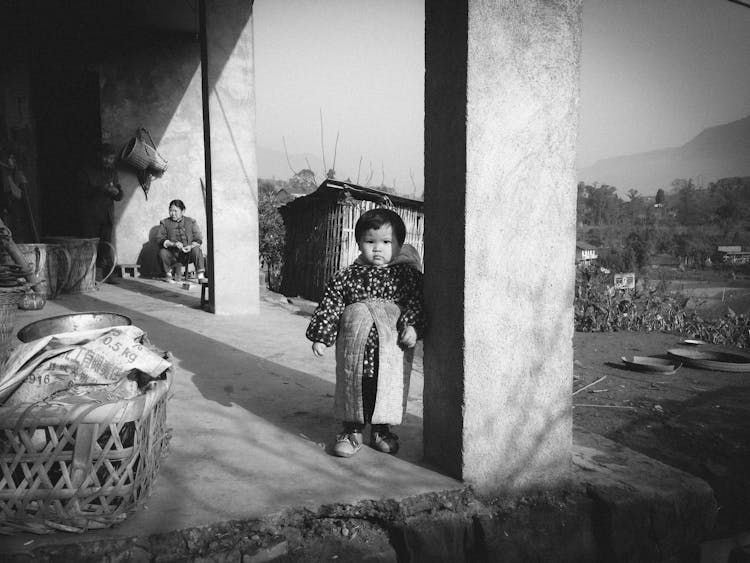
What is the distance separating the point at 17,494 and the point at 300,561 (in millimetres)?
916

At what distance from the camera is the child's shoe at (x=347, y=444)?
2.26 meters

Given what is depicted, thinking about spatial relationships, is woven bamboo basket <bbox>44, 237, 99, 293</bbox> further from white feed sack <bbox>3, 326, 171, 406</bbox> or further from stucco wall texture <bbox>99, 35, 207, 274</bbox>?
white feed sack <bbox>3, 326, 171, 406</bbox>

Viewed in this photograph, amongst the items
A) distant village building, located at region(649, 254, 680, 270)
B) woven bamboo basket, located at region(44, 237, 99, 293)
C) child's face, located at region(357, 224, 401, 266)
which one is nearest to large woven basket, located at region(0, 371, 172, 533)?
child's face, located at region(357, 224, 401, 266)

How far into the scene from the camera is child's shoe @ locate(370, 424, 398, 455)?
233 cm

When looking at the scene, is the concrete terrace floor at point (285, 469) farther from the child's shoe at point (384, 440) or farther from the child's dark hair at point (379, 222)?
the child's dark hair at point (379, 222)

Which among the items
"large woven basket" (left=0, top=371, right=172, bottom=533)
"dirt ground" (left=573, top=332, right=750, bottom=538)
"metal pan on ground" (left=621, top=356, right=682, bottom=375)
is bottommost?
"dirt ground" (left=573, top=332, right=750, bottom=538)

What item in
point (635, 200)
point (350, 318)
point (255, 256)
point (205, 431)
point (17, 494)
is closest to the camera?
point (17, 494)

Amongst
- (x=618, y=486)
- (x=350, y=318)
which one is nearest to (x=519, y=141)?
(x=350, y=318)

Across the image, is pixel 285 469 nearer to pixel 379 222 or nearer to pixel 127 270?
pixel 379 222

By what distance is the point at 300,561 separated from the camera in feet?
5.69

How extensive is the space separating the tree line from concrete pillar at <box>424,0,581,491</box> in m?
28.5

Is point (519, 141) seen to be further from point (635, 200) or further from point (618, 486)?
point (635, 200)

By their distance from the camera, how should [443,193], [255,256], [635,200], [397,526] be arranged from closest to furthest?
[397,526], [443,193], [255,256], [635,200]

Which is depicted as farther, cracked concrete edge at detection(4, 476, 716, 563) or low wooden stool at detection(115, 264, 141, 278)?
low wooden stool at detection(115, 264, 141, 278)
